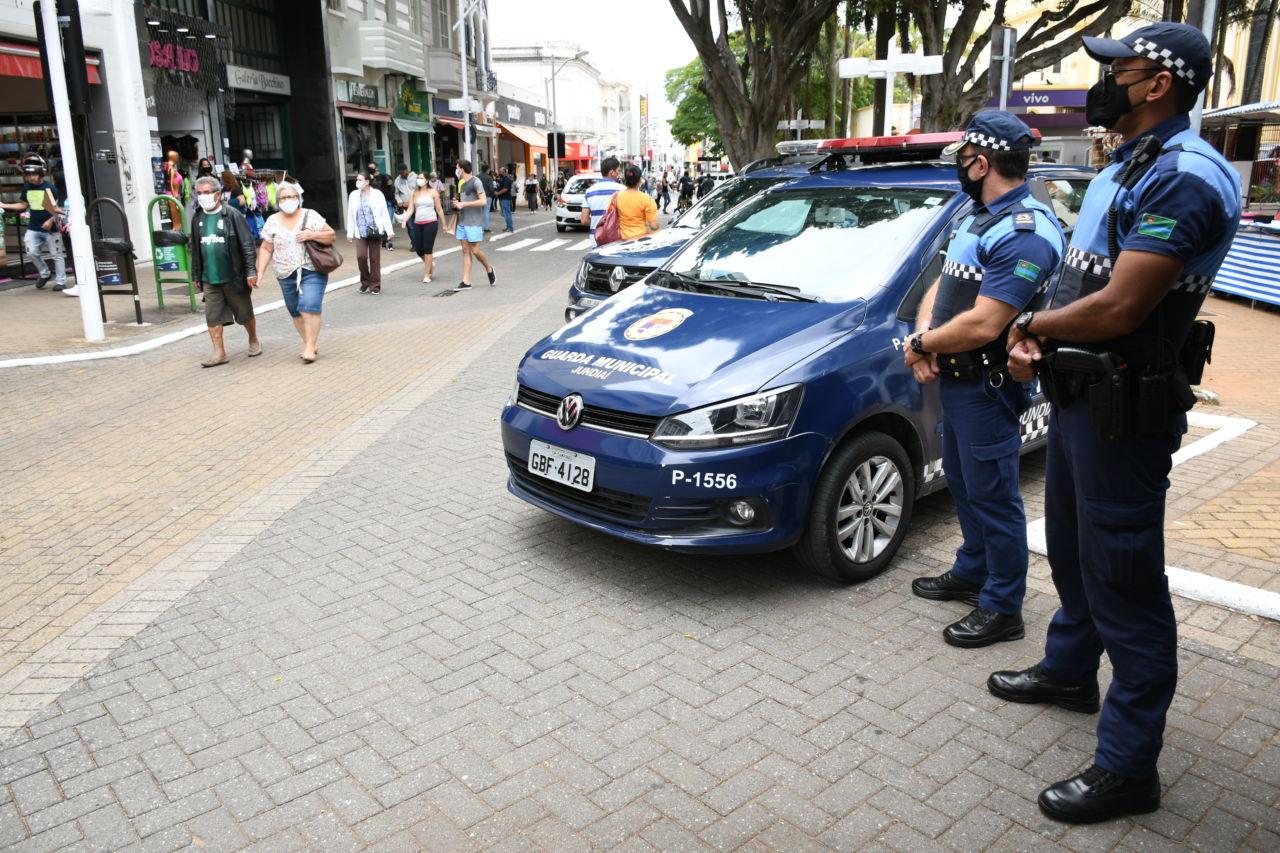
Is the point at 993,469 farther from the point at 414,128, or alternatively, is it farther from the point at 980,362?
the point at 414,128

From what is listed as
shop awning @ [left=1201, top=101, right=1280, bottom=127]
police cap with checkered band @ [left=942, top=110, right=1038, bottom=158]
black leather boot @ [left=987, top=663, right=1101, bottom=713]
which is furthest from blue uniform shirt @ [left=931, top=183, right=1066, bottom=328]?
shop awning @ [left=1201, top=101, right=1280, bottom=127]

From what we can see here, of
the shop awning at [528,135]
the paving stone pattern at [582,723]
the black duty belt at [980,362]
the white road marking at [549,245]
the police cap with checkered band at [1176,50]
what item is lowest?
the paving stone pattern at [582,723]

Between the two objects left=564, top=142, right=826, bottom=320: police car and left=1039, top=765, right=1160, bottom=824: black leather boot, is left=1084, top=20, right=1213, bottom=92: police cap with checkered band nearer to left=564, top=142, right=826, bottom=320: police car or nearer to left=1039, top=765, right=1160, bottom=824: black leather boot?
left=1039, top=765, right=1160, bottom=824: black leather boot

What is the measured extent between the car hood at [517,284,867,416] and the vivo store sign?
21.6m

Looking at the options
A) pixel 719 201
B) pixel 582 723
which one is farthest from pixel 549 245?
pixel 582 723

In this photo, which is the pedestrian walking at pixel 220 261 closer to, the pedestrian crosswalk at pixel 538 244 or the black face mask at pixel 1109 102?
the black face mask at pixel 1109 102

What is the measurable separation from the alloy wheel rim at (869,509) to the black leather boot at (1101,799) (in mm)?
1559

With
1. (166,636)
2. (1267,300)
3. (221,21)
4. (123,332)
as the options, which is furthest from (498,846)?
(221,21)

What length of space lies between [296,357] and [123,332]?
116 inches

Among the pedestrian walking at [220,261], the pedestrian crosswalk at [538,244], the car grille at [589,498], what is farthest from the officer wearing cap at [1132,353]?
the pedestrian crosswalk at [538,244]

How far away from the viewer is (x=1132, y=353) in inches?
110

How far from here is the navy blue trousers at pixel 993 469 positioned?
12.5 feet

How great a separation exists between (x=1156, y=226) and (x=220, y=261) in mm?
8483

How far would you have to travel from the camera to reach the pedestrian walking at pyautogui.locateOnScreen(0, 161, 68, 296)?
14.4m
